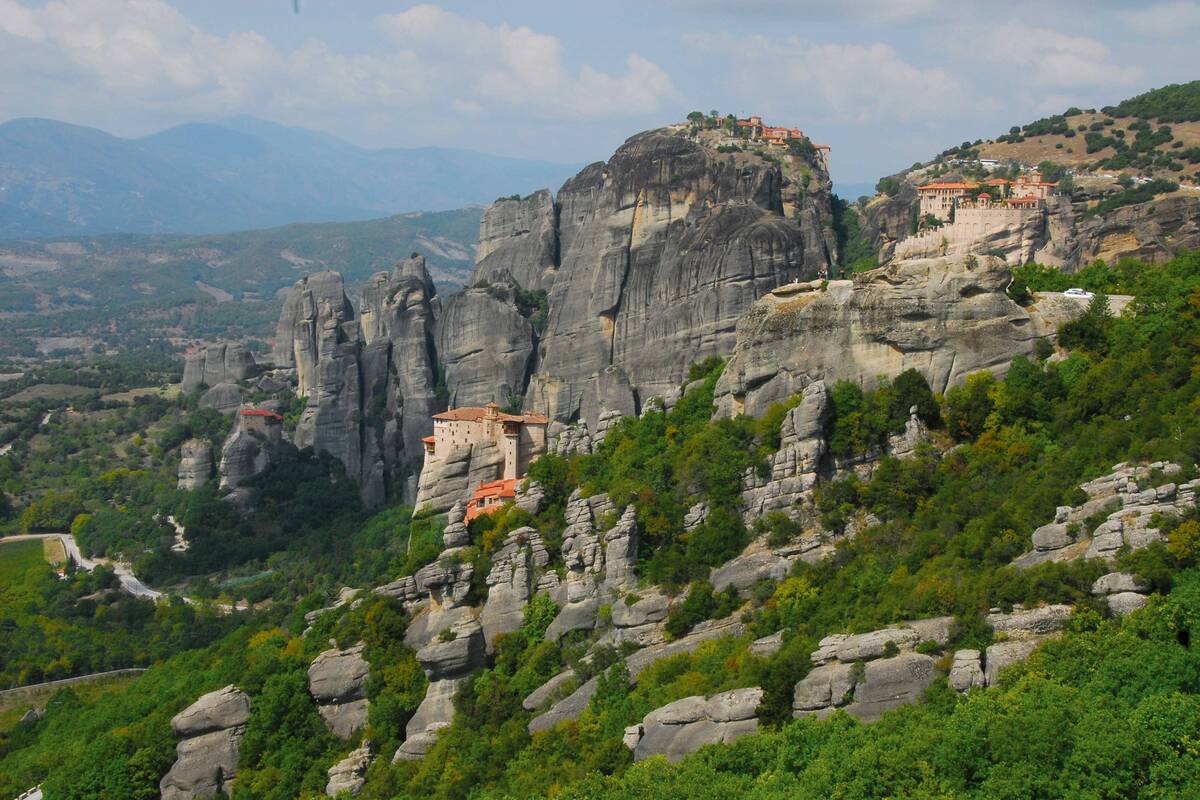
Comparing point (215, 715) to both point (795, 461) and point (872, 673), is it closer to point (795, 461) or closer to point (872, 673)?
point (795, 461)

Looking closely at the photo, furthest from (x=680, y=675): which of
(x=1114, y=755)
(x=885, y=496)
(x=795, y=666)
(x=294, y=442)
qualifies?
(x=294, y=442)

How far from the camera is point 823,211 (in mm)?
81750

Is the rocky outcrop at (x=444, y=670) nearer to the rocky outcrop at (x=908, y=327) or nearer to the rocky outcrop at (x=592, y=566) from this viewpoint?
the rocky outcrop at (x=592, y=566)

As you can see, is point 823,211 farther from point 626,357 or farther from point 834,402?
point 834,402

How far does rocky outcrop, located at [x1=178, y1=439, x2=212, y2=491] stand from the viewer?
8681cm

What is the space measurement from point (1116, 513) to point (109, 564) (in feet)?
207

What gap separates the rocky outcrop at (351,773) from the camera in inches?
1524

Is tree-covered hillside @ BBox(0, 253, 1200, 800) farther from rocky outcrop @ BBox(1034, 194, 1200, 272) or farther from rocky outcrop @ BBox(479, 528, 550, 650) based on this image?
rocky outcrop @ BBox(1034, 194, 1200, 272)

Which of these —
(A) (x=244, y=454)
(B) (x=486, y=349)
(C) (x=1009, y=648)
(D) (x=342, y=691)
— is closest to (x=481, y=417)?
(D) (x=342, y=691)

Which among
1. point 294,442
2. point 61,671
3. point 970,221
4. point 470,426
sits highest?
point 970,221

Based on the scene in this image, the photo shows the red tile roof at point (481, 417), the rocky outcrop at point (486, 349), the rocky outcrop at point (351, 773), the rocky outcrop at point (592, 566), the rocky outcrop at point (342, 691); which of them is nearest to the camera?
the rocky outcrop at point (592, 566)

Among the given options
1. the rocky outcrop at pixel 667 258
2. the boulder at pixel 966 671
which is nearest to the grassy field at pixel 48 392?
the rocky outcrop at pixel 667 258

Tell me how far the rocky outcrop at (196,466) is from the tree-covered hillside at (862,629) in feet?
119

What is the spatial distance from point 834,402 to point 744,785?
44.4 ft
